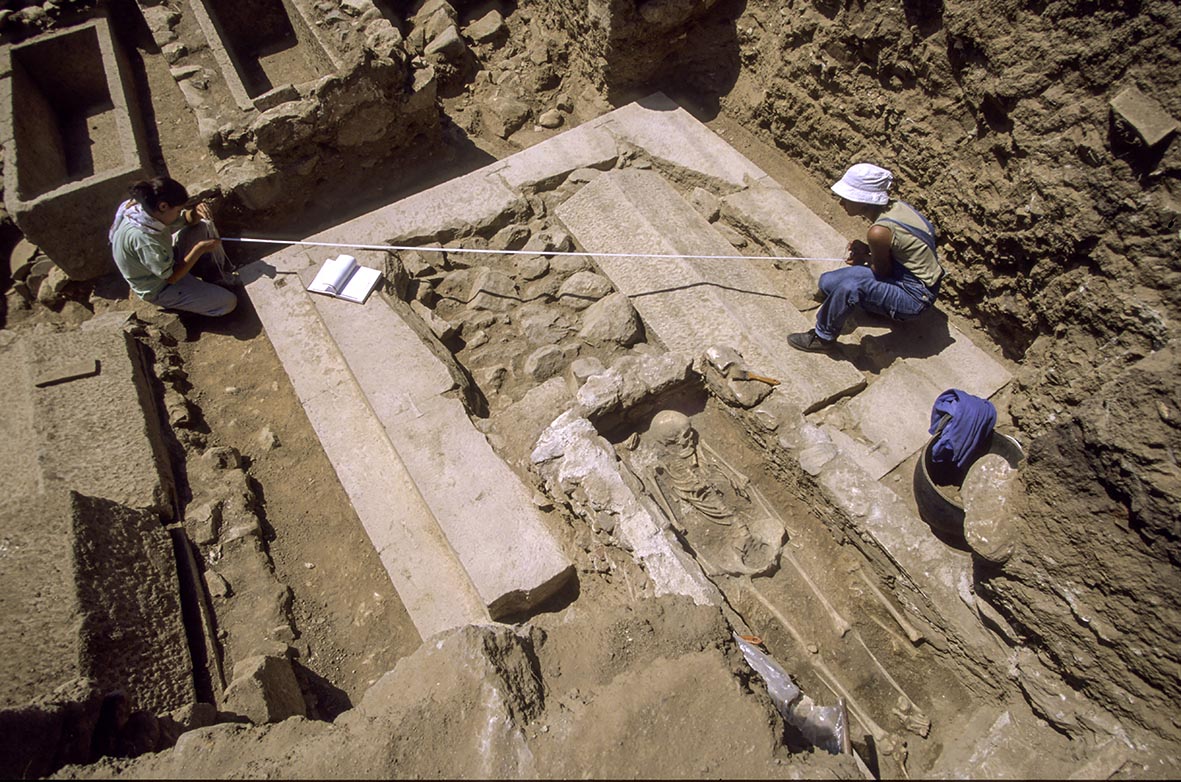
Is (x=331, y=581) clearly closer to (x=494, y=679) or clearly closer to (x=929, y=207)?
(x=494, y=679)

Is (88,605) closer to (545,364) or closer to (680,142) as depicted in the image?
(545,364)

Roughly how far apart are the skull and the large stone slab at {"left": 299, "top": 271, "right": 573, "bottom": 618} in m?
0.97

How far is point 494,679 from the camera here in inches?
107

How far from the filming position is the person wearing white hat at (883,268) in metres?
4.41

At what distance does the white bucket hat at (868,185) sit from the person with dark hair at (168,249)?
4.53 meters

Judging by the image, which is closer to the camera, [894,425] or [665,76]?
[894,425]

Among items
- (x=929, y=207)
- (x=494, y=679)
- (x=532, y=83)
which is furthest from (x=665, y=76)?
(x=494, y=679)

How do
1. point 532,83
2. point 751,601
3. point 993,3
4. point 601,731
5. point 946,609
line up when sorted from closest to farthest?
point 601,731 → point 946,609 → point 751,601 → point 993,3 → point 532,83

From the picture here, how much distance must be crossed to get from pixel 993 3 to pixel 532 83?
171 inches

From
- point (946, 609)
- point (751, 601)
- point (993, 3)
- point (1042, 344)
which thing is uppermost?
point (993, 3)

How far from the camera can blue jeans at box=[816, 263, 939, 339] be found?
14.8 ft

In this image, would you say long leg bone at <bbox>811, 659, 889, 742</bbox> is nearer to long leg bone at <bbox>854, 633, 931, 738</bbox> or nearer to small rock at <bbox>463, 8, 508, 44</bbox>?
long leg bone at <bbox>854, 633, 931, 738</bbox>

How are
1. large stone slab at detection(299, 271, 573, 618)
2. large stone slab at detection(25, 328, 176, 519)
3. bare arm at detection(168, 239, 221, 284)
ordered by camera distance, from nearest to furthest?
large stone slab at detection(299, 271, 573, 618) → large stone slab at detection(25, 328, 176, 519) → bare arm at detection(168, 239, 221, 284)

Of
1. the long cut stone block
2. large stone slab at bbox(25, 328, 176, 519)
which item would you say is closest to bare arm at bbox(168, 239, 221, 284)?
large stone slab at bbox(25, 328, 176, 519)
